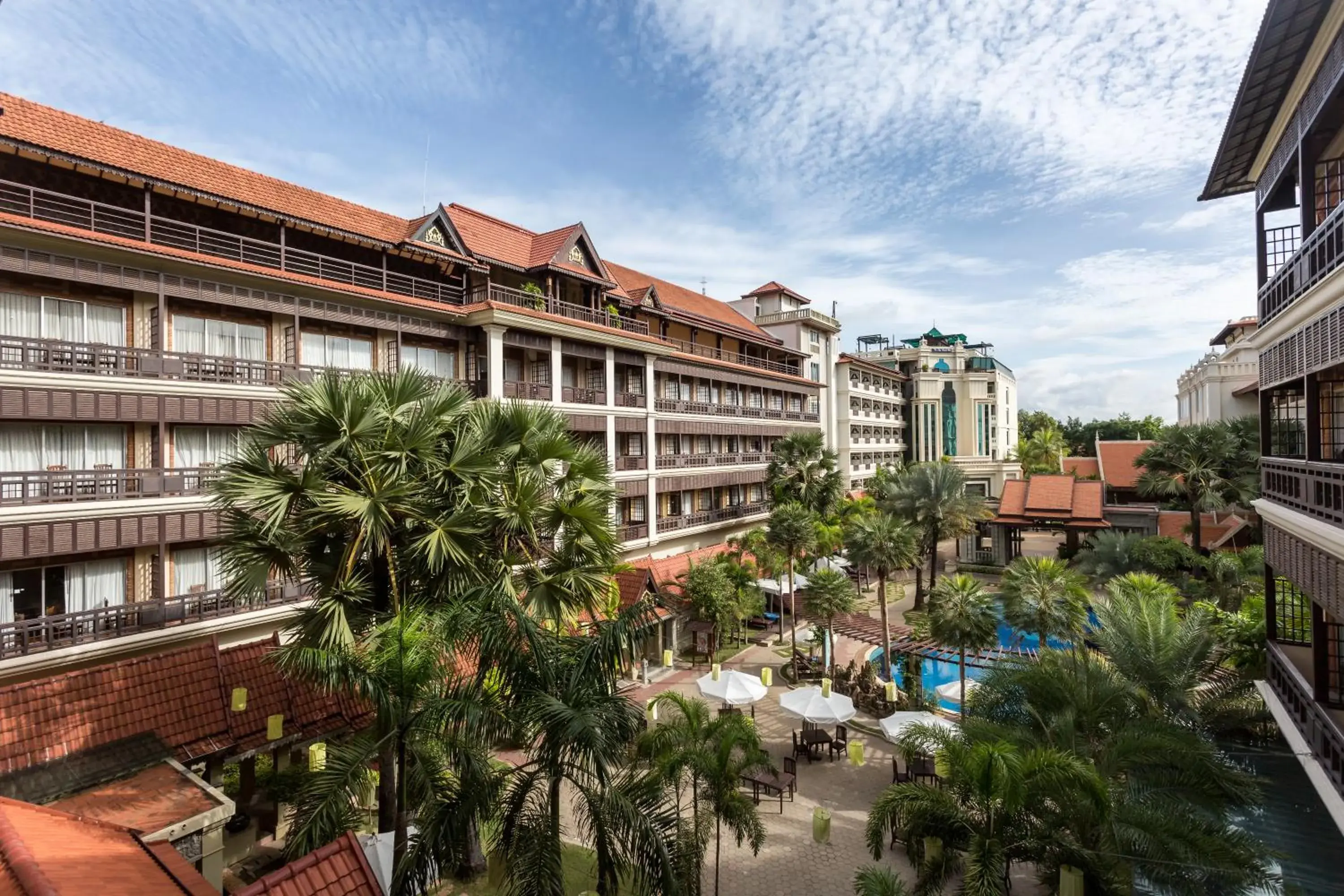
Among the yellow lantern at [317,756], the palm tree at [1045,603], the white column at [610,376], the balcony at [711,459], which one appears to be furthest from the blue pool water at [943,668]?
the yellow lantern at [317,756]

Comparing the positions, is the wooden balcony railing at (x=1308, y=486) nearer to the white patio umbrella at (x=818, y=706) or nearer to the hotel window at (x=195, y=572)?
the white patio umbrella at (x=818, y=706)

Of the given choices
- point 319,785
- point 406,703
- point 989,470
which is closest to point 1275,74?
point 406,703

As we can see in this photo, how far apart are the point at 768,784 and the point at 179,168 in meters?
22.2

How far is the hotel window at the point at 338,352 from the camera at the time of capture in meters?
19.3

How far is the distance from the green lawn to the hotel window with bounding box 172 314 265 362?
44.8 feet

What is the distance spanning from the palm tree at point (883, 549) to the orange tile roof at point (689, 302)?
15508 millimetres

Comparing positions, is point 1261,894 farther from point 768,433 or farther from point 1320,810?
point 768,433

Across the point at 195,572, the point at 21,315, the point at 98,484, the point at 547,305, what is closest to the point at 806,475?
the point at 547,305

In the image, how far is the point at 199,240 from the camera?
17.5 meters

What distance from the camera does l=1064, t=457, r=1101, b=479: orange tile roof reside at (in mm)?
49312

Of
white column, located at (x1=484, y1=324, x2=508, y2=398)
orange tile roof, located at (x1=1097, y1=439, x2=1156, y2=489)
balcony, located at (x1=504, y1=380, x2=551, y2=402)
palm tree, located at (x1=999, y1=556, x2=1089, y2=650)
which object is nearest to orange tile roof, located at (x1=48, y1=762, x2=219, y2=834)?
white column, located at (x1=484, y1=324, x2=508, y2=398)

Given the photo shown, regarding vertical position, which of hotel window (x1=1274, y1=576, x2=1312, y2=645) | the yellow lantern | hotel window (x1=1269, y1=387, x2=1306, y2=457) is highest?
hotel window (x1=1269, y1=387, x2=1306, y2=457)

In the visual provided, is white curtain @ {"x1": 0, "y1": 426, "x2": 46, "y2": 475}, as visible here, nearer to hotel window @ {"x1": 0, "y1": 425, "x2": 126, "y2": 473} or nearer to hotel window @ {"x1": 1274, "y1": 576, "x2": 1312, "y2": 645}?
hotel window @ {"x1": 0, "y1": 425, "x2": 126, "y2": 473}

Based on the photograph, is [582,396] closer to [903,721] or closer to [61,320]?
[61,320]
